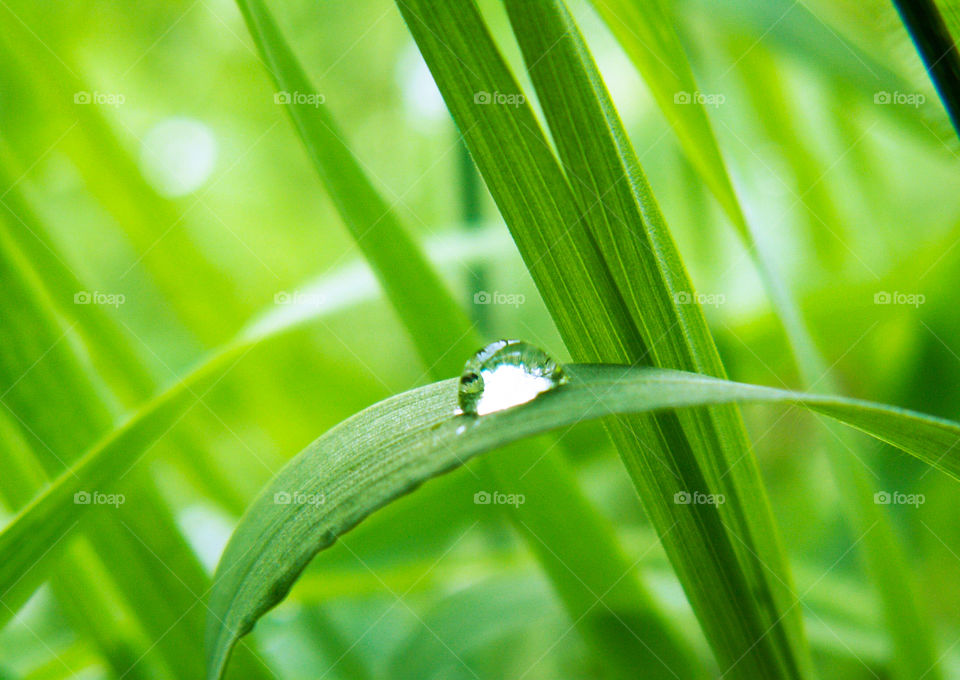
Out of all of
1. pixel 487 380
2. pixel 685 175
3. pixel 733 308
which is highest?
pixel 685 175

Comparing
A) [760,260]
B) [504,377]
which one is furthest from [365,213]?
[760,260]

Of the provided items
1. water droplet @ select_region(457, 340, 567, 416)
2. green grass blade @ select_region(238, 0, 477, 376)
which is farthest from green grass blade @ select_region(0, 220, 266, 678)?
water droplet @ select_region(457, 340, 567, 416)

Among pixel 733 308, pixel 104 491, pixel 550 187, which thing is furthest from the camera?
pixel 733 308

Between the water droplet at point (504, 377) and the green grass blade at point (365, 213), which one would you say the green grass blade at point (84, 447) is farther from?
the water droplet at point (504, 377)

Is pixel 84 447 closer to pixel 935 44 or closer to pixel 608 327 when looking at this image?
pixel 608 327

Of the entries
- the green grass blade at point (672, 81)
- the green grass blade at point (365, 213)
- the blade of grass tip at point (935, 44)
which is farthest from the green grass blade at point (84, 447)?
the blade of grass tip at point (935, 44)

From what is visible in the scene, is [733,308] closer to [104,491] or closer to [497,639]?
[497,639]

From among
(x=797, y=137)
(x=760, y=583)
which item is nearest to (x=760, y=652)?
(x=760, y=583)
